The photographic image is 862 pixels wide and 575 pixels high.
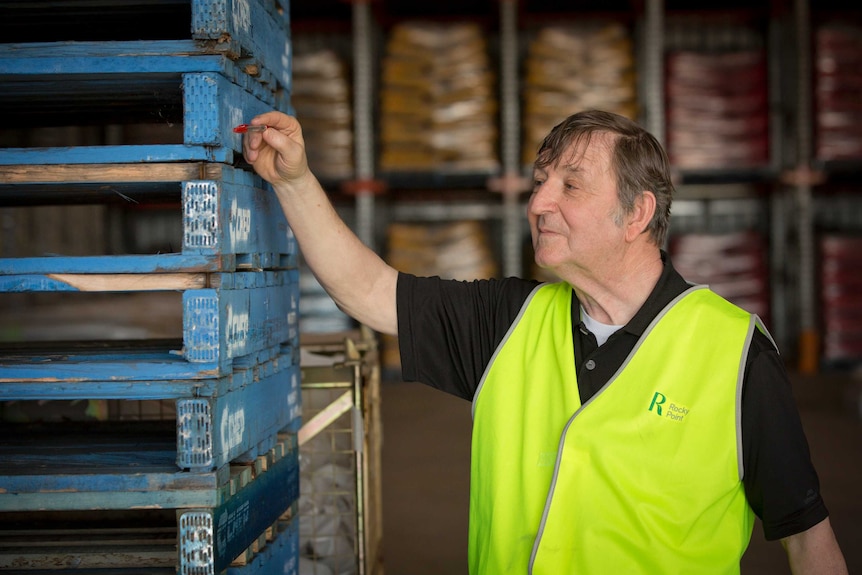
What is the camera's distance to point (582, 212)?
2.68 metres

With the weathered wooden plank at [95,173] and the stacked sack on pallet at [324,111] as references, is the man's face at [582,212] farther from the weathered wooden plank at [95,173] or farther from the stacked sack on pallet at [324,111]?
the stacked sack on pallet at [324,111]

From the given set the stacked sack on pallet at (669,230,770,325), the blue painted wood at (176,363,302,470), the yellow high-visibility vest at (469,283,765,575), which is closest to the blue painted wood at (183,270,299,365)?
the blue painted wood at (176,363,302,470)

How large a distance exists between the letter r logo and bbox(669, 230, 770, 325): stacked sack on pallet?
7206 mm

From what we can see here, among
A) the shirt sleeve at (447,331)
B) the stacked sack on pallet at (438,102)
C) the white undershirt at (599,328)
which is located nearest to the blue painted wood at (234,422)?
the shirt sleeve at (447,331)

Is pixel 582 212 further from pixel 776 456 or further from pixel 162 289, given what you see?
pixel 162 289

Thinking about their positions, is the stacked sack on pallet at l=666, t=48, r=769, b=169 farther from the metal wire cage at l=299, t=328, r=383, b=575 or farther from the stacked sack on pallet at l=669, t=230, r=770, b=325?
the metal wire cage at l=299, t=328, r=383, b=575

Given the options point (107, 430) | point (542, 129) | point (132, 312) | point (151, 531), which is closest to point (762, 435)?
point (151, 531)

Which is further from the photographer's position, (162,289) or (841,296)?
(841,296)

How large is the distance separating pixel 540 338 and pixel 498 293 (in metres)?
0.25

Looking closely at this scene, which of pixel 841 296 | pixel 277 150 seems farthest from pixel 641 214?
pixel 841 296

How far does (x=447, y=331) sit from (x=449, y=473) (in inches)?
139

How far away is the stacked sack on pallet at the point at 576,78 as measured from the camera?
362 inches

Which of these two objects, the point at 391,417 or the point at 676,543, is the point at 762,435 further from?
the point at 391,417

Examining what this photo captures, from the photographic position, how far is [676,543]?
2469 millimetres
